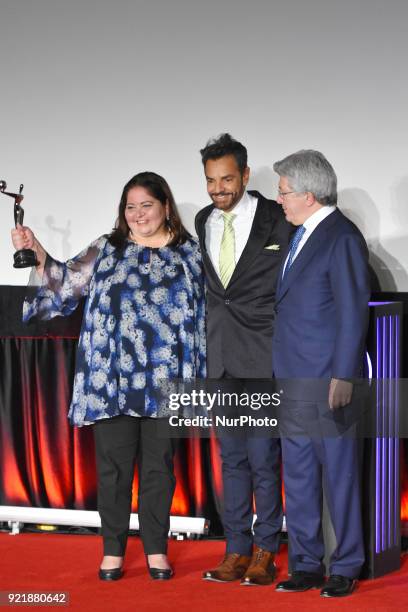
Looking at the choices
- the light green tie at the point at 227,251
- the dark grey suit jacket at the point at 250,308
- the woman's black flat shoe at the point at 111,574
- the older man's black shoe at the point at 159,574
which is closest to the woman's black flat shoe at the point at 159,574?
the older man's black shoe at the point at 159,574

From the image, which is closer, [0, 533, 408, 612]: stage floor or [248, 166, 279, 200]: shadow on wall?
[0, 533, 408, 612]: stage floor

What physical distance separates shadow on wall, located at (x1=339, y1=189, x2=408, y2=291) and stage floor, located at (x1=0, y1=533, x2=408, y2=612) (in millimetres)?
1114

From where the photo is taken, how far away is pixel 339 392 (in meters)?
3.24

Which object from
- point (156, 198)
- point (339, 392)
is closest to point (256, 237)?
point (156, 198)

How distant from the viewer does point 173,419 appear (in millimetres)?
3518

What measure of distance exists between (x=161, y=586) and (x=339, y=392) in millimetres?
945

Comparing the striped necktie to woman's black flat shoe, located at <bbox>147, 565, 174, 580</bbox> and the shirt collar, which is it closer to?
the shirt collar

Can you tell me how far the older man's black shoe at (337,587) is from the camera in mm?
3309

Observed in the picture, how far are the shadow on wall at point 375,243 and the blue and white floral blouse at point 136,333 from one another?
0.92m

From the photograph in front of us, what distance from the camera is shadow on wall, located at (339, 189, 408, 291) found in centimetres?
412

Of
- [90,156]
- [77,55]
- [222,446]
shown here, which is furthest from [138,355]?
[77,55]

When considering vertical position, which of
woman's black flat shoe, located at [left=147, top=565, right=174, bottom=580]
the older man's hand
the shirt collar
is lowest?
woman's black flat shoe, located at [left=147, top=565, right=174, bottom=580]

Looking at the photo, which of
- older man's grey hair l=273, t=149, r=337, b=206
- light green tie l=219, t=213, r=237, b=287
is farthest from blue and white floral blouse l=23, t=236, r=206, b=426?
older man's grey hair l=273, t=149, r=337, b=206

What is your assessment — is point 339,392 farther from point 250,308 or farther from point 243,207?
point 243,207
